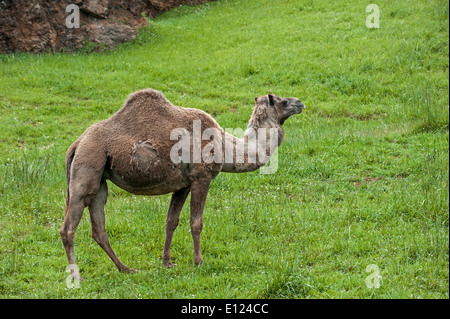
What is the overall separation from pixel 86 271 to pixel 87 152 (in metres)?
1.69

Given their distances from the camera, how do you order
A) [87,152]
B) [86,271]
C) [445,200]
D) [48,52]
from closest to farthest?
[87,152] < [86,271] < [445,200] < [48,52]

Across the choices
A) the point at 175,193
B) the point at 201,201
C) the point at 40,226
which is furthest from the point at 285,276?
the point at 40,226

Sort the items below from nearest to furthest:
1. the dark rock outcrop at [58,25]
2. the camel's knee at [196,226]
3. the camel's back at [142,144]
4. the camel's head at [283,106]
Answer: the camel's back at [142,144] < the camel's knee at [196,226] < the camel's head at [283,106] < the dark rock outcrop at [58,25]

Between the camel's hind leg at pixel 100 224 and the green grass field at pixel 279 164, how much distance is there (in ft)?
0.70

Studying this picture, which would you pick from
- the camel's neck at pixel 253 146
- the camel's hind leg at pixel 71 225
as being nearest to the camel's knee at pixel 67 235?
the camel's hind leg at pixel 71 225

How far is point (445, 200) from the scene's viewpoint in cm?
812

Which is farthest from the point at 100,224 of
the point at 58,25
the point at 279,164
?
the point at 58,25

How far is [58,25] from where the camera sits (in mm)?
21047

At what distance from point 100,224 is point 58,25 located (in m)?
15.6

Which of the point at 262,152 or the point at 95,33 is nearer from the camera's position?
the point at 262,152

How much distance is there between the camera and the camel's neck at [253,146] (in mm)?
7621

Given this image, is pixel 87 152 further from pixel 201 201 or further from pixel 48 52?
pixel 48 52

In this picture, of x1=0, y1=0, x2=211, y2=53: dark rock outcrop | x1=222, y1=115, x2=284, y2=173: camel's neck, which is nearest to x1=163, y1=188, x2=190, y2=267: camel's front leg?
x1=222, y1=115, x2=284, y2=173: camel's neck

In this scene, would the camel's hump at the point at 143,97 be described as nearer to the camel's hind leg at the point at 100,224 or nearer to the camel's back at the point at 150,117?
the camel's back at the point at 150,117
